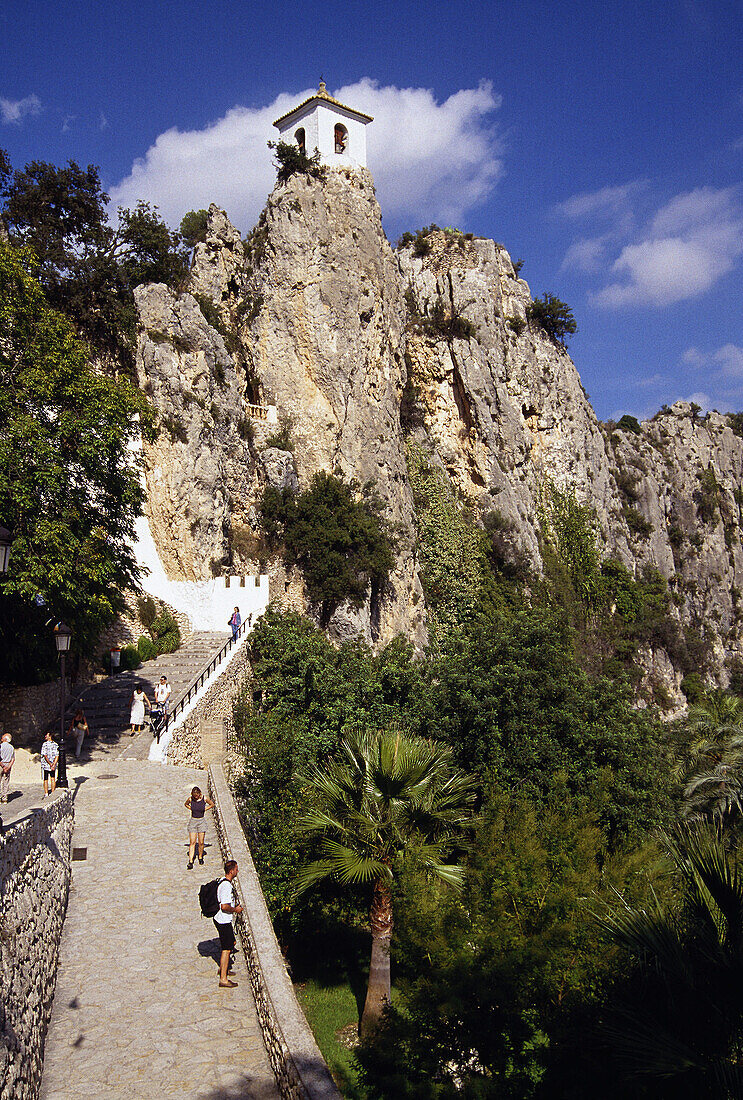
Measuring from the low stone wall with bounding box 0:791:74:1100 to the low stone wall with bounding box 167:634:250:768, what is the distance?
295 inches

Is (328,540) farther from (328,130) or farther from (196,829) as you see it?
(328,130)

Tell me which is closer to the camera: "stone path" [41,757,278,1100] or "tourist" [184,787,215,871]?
"stone path" [41,757,278,1100]

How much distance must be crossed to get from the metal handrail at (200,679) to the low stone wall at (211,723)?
26 centimetres

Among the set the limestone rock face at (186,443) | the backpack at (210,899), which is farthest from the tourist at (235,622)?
the backpack at (210,899)

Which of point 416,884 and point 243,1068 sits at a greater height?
point 416,884

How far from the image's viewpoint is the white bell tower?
35844mm

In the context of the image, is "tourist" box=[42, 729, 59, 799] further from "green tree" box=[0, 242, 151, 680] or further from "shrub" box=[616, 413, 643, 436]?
"shrub" box=[616, 413, 643, 436]

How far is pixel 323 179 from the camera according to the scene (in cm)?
3509

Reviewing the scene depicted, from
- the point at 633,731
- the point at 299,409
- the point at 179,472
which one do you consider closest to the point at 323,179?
the point at 299,409

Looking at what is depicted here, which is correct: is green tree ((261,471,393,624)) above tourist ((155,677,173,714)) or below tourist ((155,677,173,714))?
above

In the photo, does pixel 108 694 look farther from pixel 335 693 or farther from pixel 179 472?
pixel 179 472

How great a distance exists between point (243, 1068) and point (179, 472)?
70.6ft

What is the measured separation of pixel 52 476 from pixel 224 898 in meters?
9.06

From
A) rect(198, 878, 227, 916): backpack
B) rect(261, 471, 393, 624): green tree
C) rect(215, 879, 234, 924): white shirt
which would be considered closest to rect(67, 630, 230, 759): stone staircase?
rect(261, 471, 393, 624): green tree
